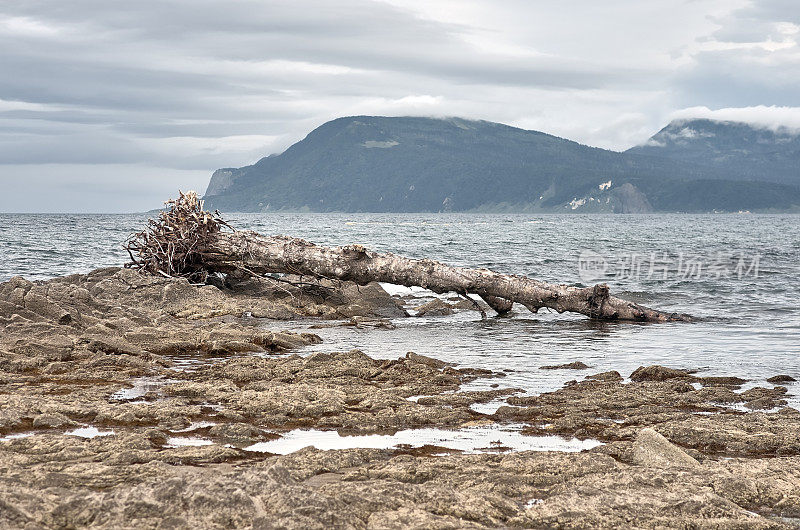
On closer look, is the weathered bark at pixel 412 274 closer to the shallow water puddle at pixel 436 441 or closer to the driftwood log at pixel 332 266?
the driftwood log at pixel 332 266

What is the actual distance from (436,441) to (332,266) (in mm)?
9595

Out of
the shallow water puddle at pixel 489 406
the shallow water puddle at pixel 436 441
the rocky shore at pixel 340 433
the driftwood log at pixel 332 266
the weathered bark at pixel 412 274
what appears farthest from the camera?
the driftwood log at pixel 332 266

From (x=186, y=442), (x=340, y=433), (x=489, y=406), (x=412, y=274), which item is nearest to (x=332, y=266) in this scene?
(x=412, y=274)

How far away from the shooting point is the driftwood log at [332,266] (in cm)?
1392

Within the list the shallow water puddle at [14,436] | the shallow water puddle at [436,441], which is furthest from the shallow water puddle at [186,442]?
the shallow water puddle at [14,436]

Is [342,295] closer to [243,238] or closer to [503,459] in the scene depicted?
[243,238]

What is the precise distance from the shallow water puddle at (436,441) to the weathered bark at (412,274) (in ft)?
28.5

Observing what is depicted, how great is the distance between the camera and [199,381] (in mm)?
7273

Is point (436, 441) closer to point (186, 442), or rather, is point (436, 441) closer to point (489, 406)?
point (489, 406)

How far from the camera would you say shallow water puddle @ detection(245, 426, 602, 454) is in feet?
16.8

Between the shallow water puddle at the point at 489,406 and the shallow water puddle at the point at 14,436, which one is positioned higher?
the shallow water puddle at the point at 14,436

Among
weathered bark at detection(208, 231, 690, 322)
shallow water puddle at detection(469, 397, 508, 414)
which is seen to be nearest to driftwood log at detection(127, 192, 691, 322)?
weathered bark at detection(208, 231, 690, 322)

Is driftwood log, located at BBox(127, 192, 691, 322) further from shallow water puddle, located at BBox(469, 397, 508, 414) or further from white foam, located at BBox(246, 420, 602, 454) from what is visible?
white foam, located at BBox(246, 420, 602, 454)

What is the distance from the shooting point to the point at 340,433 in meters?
5.49
